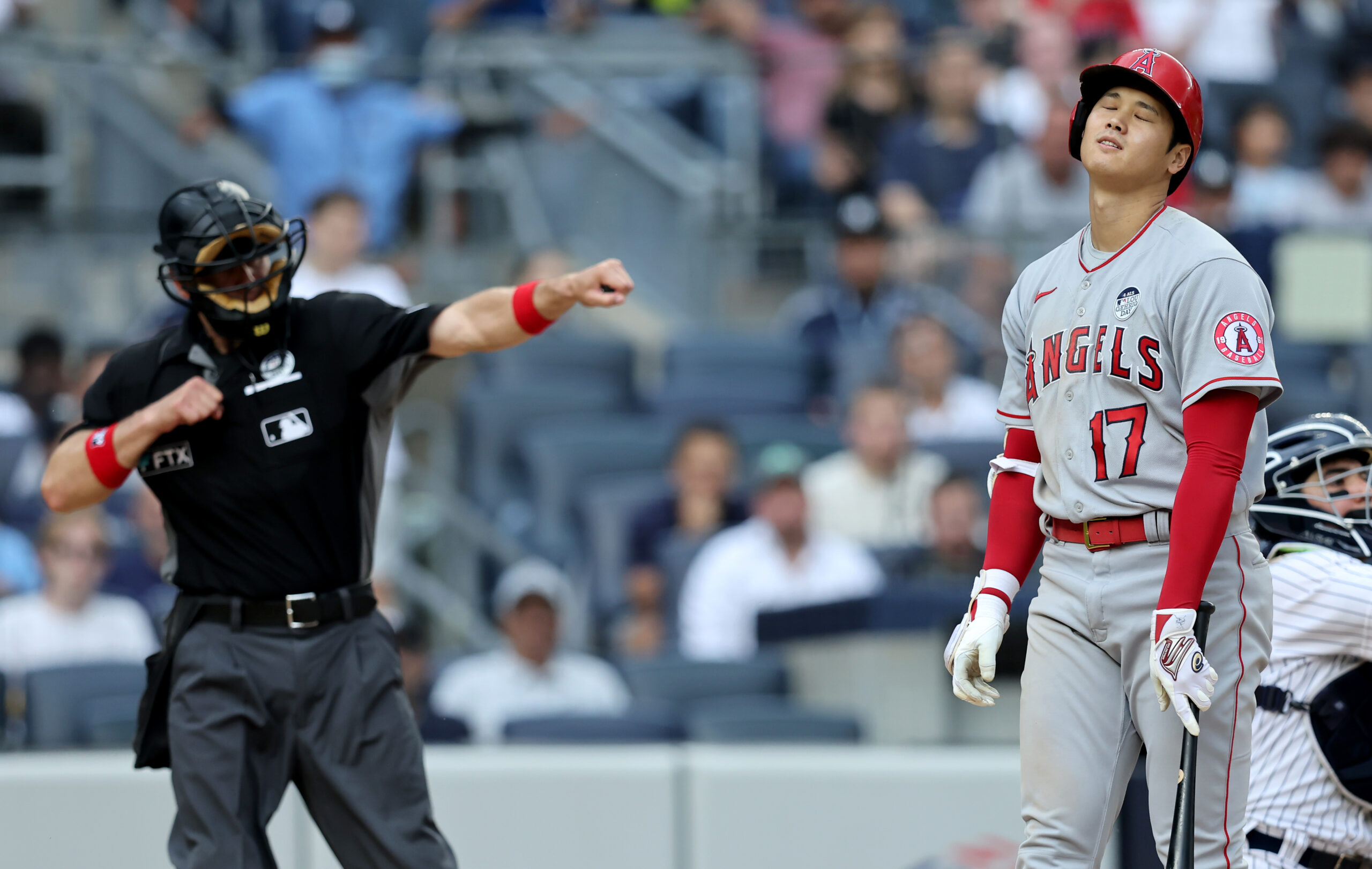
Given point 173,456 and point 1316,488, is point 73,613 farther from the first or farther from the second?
point 1316,488

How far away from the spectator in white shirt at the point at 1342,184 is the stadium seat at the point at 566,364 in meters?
3.92

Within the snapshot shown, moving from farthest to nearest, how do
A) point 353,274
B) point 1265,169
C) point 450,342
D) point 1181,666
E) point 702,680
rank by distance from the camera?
point 1265,169
point 353,274
point 702,680
point 450,342
point 1181,666

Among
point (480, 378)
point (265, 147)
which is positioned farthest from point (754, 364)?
point (265, 147)

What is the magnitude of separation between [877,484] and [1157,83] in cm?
483

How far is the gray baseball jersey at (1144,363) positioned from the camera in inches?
125

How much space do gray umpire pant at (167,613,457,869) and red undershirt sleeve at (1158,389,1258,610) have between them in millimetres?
1827

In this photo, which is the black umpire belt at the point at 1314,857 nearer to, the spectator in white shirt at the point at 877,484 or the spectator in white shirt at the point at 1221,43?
the spectator in white shirt at the point at 877,484

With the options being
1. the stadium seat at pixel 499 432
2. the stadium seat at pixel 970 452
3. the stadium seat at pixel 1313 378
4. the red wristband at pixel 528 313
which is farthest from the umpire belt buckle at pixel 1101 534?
the stadium seat at pixel 1313 378

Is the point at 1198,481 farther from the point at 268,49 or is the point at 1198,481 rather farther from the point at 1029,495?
the point at 268,49

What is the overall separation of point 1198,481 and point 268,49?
8433 mm

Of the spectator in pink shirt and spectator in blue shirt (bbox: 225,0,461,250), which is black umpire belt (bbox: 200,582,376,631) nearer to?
spectator in blue shirt (bbox: 225,0,461,250)

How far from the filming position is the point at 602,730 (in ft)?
19.9

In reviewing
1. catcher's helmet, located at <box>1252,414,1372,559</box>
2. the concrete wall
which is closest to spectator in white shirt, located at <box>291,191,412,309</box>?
the concrete wall

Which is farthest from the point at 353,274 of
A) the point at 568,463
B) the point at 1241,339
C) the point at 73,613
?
the point at 1241,339
